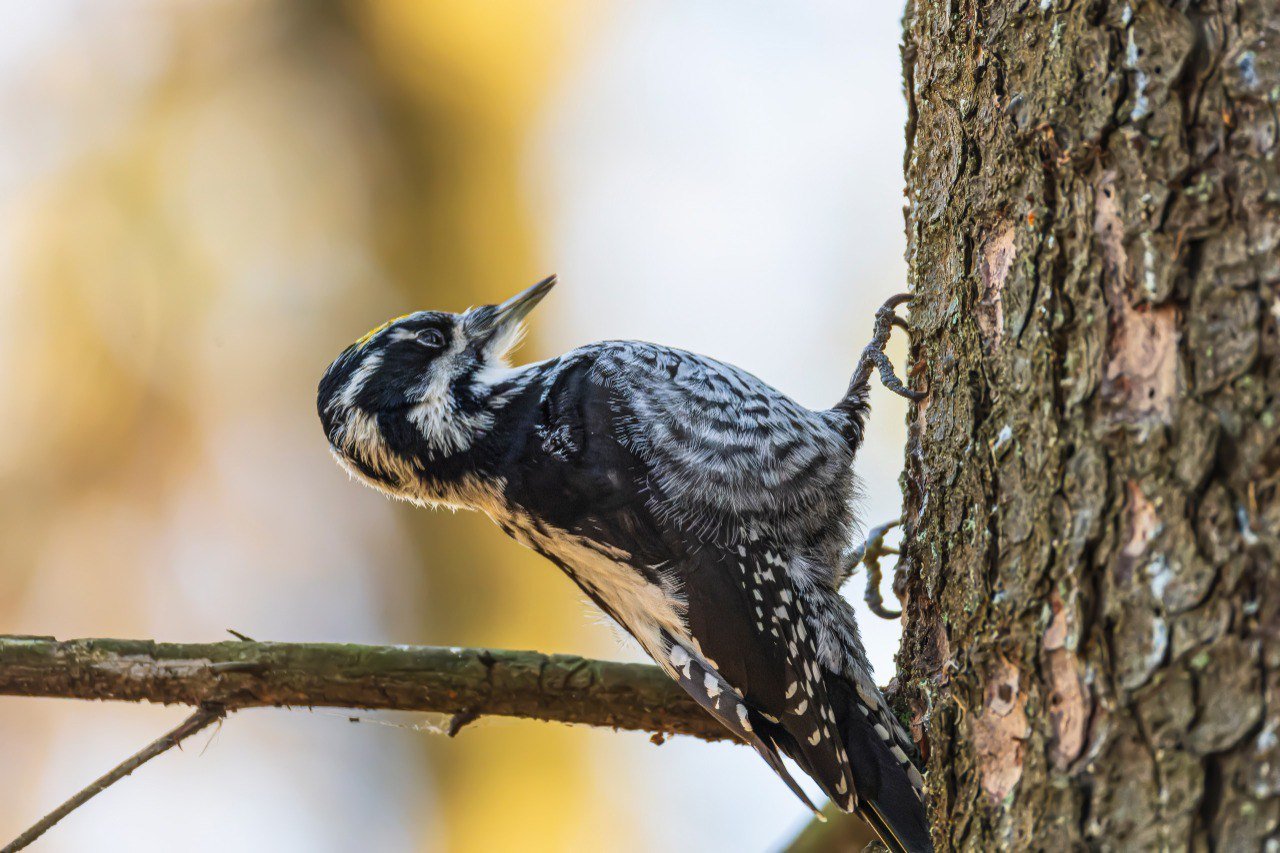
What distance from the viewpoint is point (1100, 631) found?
1515mm

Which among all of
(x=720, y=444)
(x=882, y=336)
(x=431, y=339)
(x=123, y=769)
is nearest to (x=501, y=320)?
(x=431, y=339)

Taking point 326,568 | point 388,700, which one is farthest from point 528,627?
point 388,700

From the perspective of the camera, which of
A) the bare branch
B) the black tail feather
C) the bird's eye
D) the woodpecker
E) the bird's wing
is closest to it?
the bare branch

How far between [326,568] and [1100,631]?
476cm

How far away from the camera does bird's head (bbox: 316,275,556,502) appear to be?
3.26 meters

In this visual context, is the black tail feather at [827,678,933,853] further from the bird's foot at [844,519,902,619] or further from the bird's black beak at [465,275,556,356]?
the bird's black beak at [465,275,556,356]

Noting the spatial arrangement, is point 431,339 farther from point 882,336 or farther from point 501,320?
point 882,336

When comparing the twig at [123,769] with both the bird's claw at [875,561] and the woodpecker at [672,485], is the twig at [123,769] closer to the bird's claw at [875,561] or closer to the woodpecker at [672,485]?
the woodpecker at [672,485]

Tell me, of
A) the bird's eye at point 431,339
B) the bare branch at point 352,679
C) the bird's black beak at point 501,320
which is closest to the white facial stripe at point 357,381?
the bird's eye at point 431,339

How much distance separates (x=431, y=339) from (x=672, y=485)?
93 centimetres

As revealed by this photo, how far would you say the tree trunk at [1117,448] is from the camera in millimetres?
1392

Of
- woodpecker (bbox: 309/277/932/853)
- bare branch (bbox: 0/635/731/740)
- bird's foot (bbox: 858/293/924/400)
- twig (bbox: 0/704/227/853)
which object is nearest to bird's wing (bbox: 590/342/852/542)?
woodpecker (bbox: 309/277/932/853)

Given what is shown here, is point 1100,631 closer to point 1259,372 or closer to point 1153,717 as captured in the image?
point 1153,717

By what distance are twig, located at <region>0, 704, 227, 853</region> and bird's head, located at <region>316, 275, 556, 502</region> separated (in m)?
1.09
